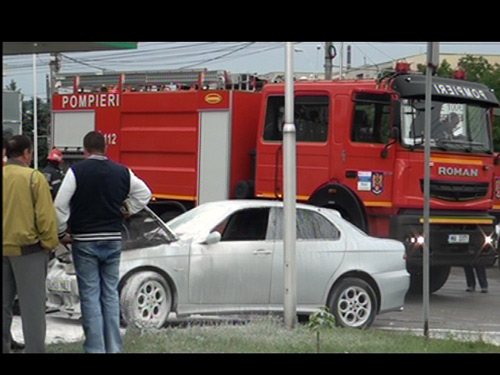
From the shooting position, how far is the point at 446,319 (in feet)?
42.2

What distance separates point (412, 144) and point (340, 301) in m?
3.78

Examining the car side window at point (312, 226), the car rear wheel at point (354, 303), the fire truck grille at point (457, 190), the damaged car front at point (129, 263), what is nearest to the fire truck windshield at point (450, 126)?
the fire truck grille at point (457, 190)

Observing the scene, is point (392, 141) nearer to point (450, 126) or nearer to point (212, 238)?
point (450, 126)

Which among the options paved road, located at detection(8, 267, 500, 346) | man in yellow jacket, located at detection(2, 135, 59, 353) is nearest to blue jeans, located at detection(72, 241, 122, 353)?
man in yellow jacket, located at detection(2, 135, 59, 353)

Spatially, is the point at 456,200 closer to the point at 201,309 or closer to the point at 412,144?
the point at 412,144

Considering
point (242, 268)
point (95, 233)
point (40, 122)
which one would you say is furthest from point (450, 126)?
point (40, 122)

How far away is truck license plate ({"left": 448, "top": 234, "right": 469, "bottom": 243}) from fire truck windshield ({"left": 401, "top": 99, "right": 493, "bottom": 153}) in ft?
4.18

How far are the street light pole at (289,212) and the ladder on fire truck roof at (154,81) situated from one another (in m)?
5.72

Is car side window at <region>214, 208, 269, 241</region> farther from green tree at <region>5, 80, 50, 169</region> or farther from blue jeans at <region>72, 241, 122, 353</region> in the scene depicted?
green tree at <region>5, 80, 50, 169</region>

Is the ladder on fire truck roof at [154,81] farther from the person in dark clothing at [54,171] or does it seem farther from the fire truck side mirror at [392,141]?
Answer: the person in dark clothing at [54,171]

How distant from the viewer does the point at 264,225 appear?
1130 cm

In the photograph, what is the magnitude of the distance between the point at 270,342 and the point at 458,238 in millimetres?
6515

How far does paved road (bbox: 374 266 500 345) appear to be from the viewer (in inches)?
460
